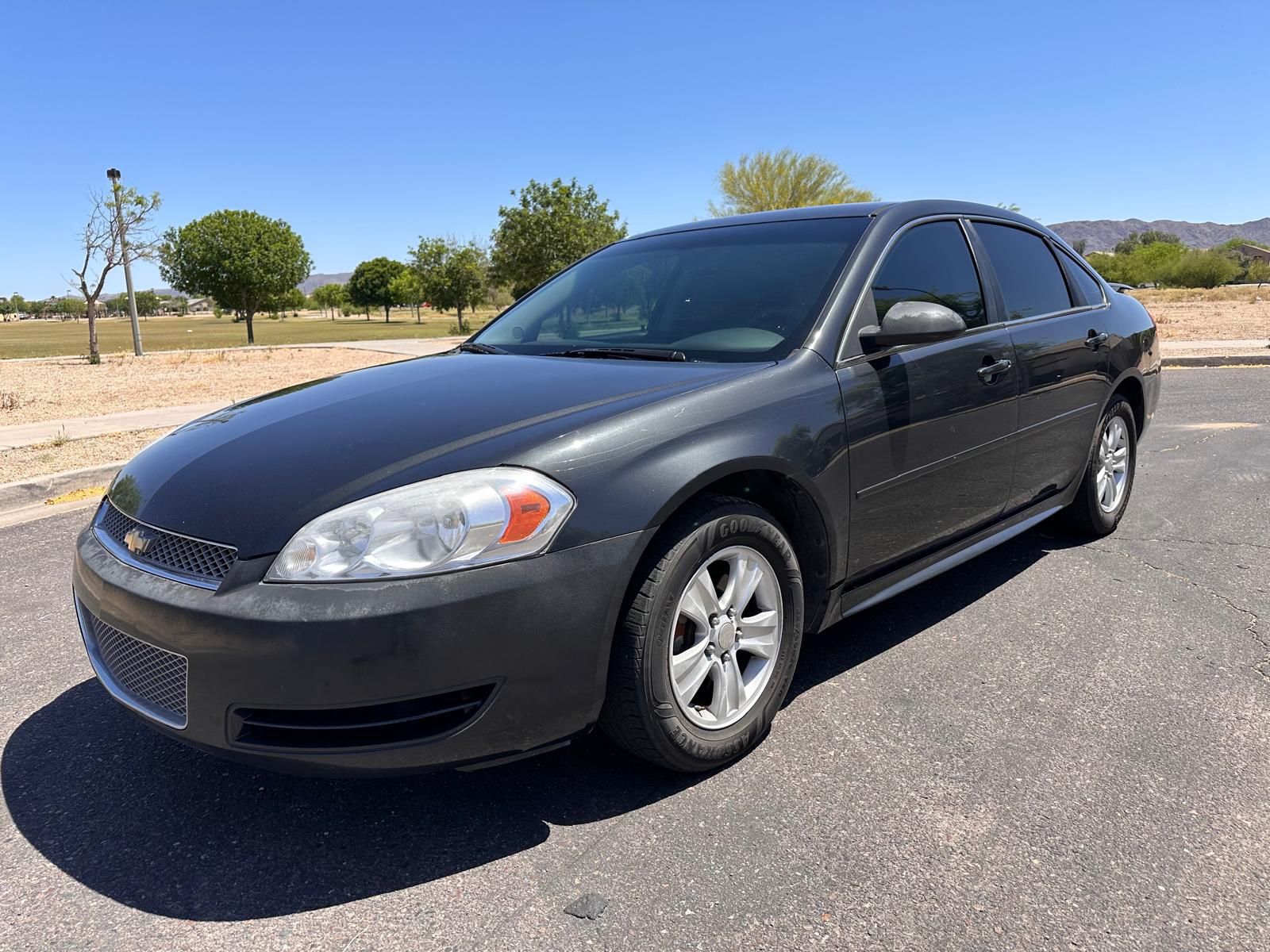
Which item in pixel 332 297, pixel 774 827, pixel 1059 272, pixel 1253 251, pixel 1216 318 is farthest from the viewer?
pixel 332 297

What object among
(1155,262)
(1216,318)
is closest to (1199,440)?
(1216,318)

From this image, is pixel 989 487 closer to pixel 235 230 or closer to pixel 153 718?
pixel 153 718

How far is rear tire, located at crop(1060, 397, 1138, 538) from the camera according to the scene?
4570mm

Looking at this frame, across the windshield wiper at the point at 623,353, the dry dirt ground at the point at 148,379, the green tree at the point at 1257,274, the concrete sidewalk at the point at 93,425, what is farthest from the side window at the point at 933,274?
the green tree at the point at 1257,274

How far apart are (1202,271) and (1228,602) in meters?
76.0

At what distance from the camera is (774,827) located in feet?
7.69

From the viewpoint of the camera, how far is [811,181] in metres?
49.1

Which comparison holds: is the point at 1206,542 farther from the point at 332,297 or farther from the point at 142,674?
the point at 332,297

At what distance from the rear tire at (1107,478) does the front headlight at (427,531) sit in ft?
11.1

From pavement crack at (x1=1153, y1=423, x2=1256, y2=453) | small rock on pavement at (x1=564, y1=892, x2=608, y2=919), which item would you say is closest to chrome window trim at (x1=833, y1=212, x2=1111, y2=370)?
small rock on pavement at (x1=564, y1=892, x2=608, y2=919)

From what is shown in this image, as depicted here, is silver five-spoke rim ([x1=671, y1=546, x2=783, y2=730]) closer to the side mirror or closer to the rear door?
the side mirror

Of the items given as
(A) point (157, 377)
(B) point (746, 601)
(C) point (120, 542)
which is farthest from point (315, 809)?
(A) point (157, 377)

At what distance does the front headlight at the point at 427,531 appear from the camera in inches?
80.7

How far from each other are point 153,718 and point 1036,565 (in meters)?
3.85
